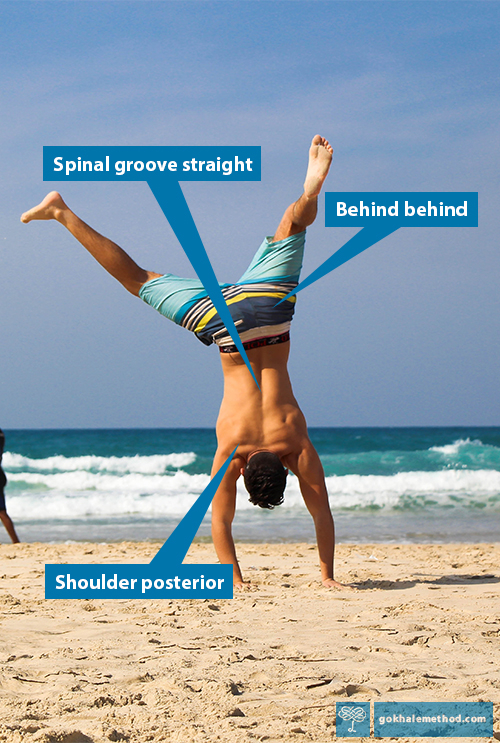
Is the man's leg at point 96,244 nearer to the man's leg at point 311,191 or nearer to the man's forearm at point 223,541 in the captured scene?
the man's leg at point 311,191

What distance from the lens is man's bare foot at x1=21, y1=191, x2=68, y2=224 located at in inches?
178

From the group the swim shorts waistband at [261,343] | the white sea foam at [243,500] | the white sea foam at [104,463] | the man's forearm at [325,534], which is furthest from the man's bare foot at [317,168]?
the white sea foam at [104,463]

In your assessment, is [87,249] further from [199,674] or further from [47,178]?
[199,674]

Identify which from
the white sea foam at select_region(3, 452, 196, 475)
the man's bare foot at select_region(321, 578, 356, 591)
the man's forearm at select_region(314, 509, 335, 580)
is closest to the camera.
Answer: the man's forearm at select_region(314, 509, 335, 580)

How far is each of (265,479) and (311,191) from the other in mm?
1823

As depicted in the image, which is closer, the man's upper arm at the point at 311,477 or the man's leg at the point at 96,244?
the man's leg at the point at 96,244

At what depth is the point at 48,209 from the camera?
454 centimetres

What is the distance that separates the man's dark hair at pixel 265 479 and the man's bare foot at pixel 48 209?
2.03m

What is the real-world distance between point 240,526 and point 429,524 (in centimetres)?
290

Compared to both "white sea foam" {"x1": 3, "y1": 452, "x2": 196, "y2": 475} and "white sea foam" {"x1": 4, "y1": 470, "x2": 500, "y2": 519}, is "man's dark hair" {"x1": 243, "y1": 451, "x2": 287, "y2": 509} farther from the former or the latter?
"white sea foam" {"x1": 3, "y1": 452, "x2": 196, "y2": 475}

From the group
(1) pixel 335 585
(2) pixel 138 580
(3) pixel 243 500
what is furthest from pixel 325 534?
(3) pixel 243 500

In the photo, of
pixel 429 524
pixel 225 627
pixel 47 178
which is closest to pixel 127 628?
pixel 225 627

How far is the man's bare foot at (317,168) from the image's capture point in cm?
442

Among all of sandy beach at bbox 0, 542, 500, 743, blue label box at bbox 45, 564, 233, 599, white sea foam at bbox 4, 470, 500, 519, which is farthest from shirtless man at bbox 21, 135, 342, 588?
white sea foam at bbox 4, 470, 500, 519
